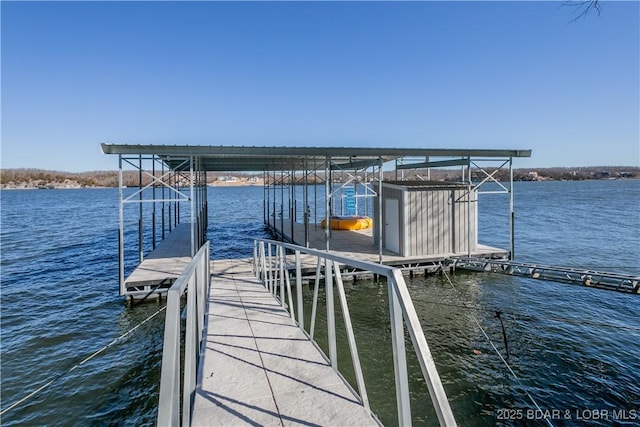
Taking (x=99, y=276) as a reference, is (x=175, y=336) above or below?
above

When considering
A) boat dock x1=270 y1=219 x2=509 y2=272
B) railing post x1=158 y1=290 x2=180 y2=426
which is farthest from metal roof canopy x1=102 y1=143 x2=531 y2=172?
railing post x1=158 y1=290 x2=180 y2=426

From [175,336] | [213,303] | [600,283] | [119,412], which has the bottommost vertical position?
[119,412]

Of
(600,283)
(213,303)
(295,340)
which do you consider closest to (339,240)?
(600,283)

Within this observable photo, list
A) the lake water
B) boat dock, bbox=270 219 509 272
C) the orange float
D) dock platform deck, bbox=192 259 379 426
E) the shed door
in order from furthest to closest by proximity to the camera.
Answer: the orange float → the shed door → boat dock, bbox=270 219 509 272 → the lake water → dock platform deck, bbox=192 259 379 426

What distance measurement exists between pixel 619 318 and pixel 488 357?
4.96 meters

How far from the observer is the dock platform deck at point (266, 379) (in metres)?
2.50

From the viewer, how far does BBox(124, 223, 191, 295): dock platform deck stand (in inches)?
380

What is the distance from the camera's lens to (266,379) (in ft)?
10.00

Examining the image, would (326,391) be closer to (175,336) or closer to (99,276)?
(175,336)

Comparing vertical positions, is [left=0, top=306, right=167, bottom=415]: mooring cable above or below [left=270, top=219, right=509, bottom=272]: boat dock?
below

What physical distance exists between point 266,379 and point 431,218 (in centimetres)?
1060

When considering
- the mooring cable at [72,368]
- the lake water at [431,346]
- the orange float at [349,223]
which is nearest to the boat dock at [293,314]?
the lake water at [431,346]

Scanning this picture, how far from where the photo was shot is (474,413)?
5234 millimetres

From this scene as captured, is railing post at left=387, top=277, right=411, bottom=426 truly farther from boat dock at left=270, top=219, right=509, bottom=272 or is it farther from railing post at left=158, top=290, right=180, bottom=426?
boat dock at left=270, top=219, right=509, bottom=272
